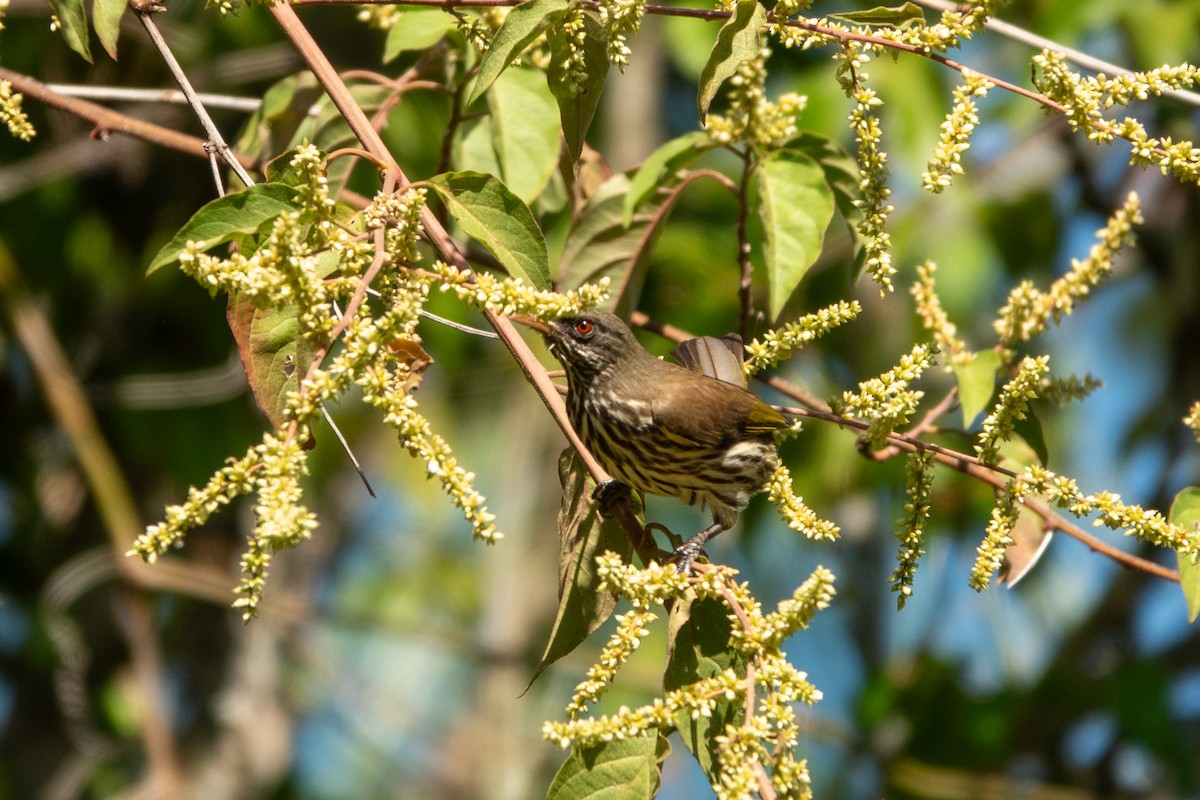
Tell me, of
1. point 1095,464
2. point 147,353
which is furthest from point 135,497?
point 1095,464

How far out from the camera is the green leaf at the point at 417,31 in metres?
3.10

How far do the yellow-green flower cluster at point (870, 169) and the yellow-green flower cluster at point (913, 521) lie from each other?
307mm

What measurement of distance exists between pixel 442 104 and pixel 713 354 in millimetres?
2953

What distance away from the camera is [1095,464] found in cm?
1053

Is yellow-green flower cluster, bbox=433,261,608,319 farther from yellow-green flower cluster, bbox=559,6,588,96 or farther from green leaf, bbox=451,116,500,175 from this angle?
green leaf, bbox=451,116,500,175

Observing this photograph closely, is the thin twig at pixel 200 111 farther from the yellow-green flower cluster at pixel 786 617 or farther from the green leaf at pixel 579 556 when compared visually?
the yellow-green flower cluster at pixel 786 617

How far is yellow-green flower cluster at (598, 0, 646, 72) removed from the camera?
224cm

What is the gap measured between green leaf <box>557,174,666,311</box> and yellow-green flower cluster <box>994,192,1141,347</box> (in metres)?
0.91

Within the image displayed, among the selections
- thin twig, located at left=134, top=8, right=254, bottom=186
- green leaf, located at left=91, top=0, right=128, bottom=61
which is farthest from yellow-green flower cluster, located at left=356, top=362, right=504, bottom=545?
green leaf, located at left=91, top=0, right=128, bottom=61

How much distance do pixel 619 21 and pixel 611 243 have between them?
1.18 meters

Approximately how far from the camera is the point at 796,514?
235 cm

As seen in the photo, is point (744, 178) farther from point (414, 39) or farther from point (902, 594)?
point (902, 594)

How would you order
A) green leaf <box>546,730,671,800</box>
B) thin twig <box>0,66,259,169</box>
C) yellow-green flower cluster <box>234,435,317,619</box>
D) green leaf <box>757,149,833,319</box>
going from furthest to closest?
thin twig <box>0,66,259,169</box>
green leaf <box>757,149,833,319</box>
green leaf <box>546,730,671,800</box>
yellow-green flower cluster <box>234,435,317,619</box>

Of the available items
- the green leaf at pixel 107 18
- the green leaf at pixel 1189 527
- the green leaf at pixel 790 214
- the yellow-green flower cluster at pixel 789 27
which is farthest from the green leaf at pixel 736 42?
the green leaf at pixel 1189 527
